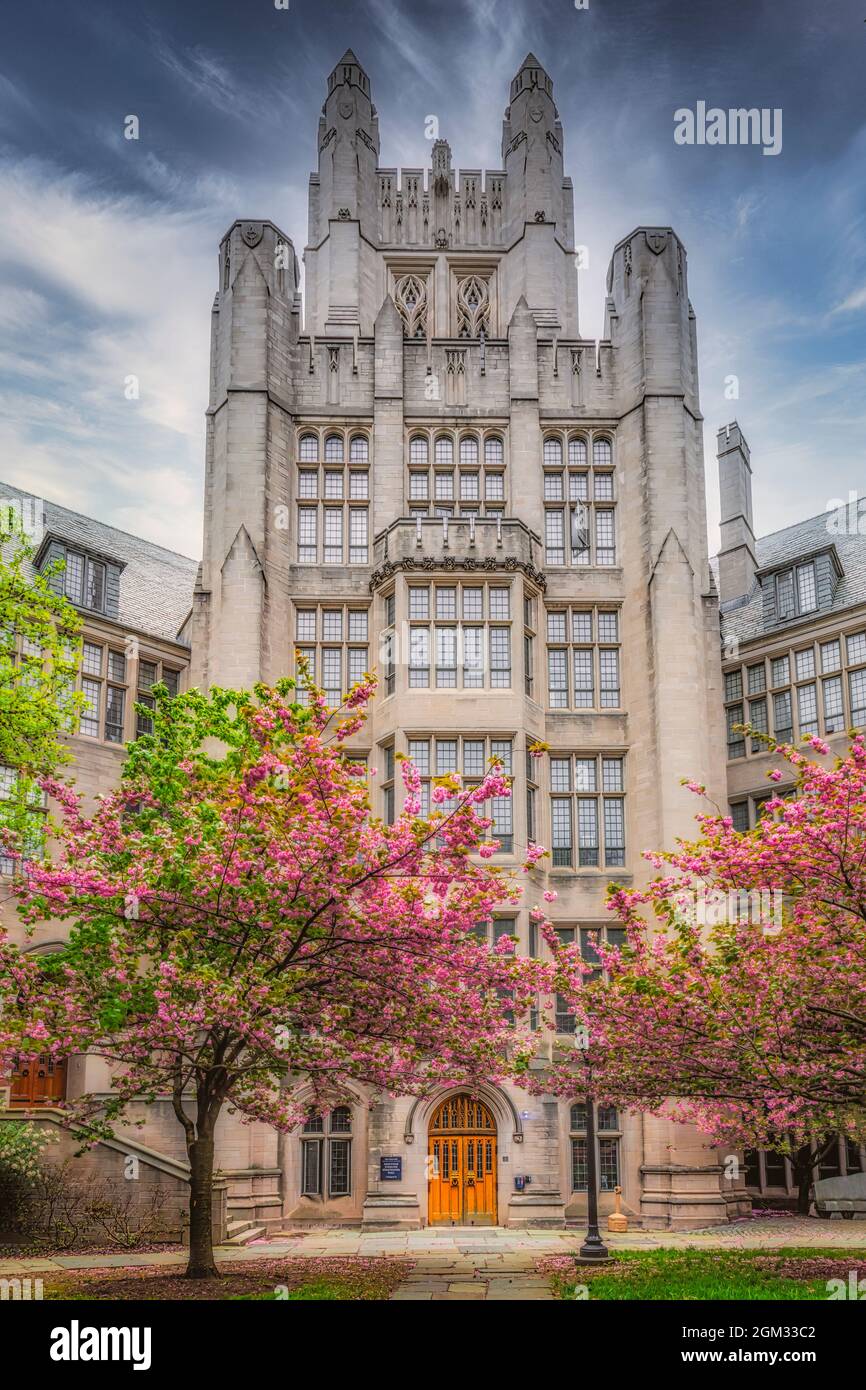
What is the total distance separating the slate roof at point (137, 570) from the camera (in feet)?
120

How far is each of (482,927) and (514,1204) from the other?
633cm

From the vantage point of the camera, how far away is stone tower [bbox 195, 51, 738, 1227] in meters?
31.0

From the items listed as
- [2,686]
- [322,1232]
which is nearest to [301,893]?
[2,686]

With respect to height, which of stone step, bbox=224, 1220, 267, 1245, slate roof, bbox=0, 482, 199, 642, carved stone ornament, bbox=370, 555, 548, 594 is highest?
slate roof, bbox=0, 482, 199, 642

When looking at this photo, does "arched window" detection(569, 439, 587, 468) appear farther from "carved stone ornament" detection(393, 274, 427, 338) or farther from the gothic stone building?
"carved stone ornament" detection(393, 274, 427, 338)

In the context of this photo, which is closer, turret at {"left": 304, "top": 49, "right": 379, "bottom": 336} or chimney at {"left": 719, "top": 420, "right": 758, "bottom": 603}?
turret at {"left": 304, "top": 49, "right": 379, "bottom": 336}

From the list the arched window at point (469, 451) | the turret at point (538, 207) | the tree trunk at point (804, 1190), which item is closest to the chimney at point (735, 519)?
the turret at point (538, 207)

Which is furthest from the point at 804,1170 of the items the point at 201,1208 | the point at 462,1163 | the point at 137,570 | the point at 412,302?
the point at 412,302

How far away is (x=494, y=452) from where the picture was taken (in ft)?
121

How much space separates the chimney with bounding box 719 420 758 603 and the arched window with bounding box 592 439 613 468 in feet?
23.0

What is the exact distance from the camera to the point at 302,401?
121 ft

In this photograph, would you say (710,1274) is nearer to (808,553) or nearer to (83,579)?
(808,553)

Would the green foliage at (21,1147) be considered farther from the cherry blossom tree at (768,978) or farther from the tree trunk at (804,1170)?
the tree trunk at (804,1170)

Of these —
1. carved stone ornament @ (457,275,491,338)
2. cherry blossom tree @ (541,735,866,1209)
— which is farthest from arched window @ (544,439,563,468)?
cherry blossom tree @ (541,735,866,1209)
